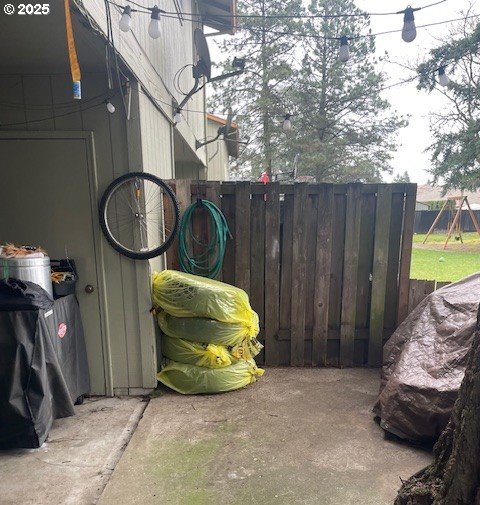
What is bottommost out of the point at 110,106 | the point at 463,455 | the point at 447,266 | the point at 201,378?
the point at 447,266

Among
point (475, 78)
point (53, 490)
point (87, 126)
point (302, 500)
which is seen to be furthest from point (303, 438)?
point (475, 78)

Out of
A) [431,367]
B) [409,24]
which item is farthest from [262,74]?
[431,367]

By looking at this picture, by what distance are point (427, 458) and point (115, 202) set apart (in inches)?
109

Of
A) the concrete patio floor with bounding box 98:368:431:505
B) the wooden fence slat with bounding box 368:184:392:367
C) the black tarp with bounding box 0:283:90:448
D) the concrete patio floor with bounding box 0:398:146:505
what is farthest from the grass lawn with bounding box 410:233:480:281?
the black tarp with bounding box 0:283:90:448

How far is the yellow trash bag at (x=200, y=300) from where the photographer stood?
2.71 meters

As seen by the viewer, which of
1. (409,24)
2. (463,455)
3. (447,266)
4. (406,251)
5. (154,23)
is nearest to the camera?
(463,455)

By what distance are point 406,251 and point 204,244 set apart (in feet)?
6.36

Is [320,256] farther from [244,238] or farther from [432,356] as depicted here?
[432,356]

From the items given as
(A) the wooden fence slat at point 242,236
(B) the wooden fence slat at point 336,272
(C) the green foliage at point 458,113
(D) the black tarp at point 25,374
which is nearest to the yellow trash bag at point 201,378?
(A) the wooden fence slat at point 242,236

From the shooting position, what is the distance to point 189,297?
2.75 m

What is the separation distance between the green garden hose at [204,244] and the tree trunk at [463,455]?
2190mm

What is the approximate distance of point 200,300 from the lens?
271 cm

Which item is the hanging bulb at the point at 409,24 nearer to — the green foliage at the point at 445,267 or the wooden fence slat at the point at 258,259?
the wooden fence slat at the point at 258,259

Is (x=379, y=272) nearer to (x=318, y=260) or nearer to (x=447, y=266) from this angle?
(x=318, y=260)
